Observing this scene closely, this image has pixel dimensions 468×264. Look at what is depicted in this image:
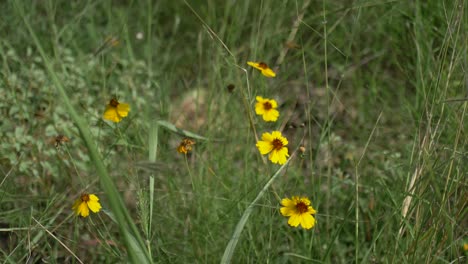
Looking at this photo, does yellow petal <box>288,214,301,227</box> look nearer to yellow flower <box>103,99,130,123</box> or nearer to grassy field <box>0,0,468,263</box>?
grassy field <box>0,0,468,263</box>

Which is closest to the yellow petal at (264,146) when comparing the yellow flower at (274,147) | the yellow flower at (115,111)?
the yellow flower at (274,147)

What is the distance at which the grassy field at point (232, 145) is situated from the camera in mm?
1415

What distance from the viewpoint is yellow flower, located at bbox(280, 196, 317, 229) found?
1351 millimetres

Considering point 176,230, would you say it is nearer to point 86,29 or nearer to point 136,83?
point 136,83

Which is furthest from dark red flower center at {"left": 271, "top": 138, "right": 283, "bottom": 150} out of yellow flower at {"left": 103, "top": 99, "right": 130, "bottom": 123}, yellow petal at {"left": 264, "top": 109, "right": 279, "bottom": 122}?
yellow flower at {"left": 103, "top": 99, "right": 130, "bottom": 123}

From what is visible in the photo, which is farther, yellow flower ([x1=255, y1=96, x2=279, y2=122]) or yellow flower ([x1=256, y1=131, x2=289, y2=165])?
yellow flower ([x1=255, y1=96, x2=279, y2=122])

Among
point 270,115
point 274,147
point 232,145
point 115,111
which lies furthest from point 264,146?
point 232,145

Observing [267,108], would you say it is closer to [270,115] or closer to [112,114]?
[270,115]

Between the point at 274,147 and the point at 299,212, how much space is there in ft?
0.55

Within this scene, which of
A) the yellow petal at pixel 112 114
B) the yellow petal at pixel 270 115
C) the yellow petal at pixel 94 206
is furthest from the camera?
the yellow petal at pixel 270 115

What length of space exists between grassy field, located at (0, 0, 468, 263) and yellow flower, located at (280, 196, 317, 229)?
42mm

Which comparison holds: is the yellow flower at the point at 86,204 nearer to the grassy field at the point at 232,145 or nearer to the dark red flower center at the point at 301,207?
the grassy field at the point at 232,145

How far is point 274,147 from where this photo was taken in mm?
→ 1451

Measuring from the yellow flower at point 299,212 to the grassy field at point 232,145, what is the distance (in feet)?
0.14
